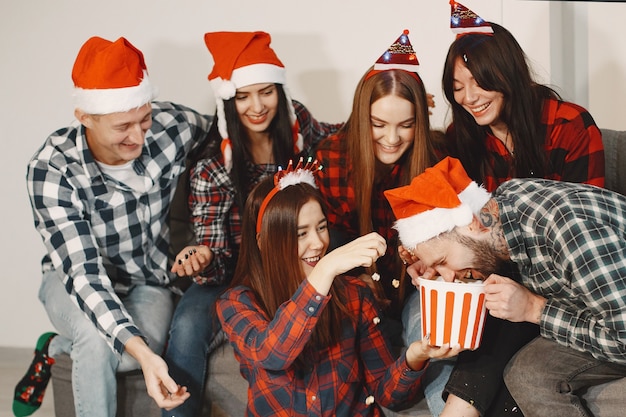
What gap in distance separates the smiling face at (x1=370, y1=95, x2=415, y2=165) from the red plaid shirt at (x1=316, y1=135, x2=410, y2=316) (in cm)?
9

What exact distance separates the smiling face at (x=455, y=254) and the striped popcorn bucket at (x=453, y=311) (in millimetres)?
114

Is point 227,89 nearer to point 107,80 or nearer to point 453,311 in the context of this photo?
point 107,80

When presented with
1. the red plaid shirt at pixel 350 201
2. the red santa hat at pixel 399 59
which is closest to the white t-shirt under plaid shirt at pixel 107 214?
the red plaid shirt at pixel 350 201

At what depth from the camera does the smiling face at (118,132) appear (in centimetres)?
259

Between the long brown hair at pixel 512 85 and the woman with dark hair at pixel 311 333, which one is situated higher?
the long brown hair at pixel 512 85

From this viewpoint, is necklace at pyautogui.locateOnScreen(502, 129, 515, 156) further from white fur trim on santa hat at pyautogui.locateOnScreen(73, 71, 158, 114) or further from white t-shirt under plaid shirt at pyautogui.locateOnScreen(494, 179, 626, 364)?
white fur trim on santa hat at pyautogui.locateOnScreen(73, 71, 158, 114)

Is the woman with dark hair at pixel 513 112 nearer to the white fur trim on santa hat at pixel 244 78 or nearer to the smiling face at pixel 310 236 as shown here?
the smiling face at pixel 310 236

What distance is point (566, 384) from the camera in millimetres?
2018

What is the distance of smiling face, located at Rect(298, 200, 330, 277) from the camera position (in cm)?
221

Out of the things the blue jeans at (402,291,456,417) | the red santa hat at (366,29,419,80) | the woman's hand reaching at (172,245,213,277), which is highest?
the red santa hat at (366,29,419,80)

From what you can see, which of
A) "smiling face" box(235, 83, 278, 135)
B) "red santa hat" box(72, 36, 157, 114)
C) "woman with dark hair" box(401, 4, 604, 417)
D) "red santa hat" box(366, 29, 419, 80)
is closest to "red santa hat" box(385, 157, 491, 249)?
"woman with dark hair" box(401, 4, 604, 417)

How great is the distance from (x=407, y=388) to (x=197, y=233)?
99cm

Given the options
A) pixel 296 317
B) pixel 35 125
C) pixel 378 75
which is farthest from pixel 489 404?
pixel 35 125

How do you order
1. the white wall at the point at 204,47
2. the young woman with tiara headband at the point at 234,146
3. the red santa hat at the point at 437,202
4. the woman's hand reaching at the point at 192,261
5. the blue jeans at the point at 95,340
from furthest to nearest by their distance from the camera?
the white wall at the point at 204,47, the young woman with tiara headband at the point at 234,146, the woman's hand reaching at the point at 192,261, the blue jeans at the point at 95,340, the red santa hat at the point at 437,202
